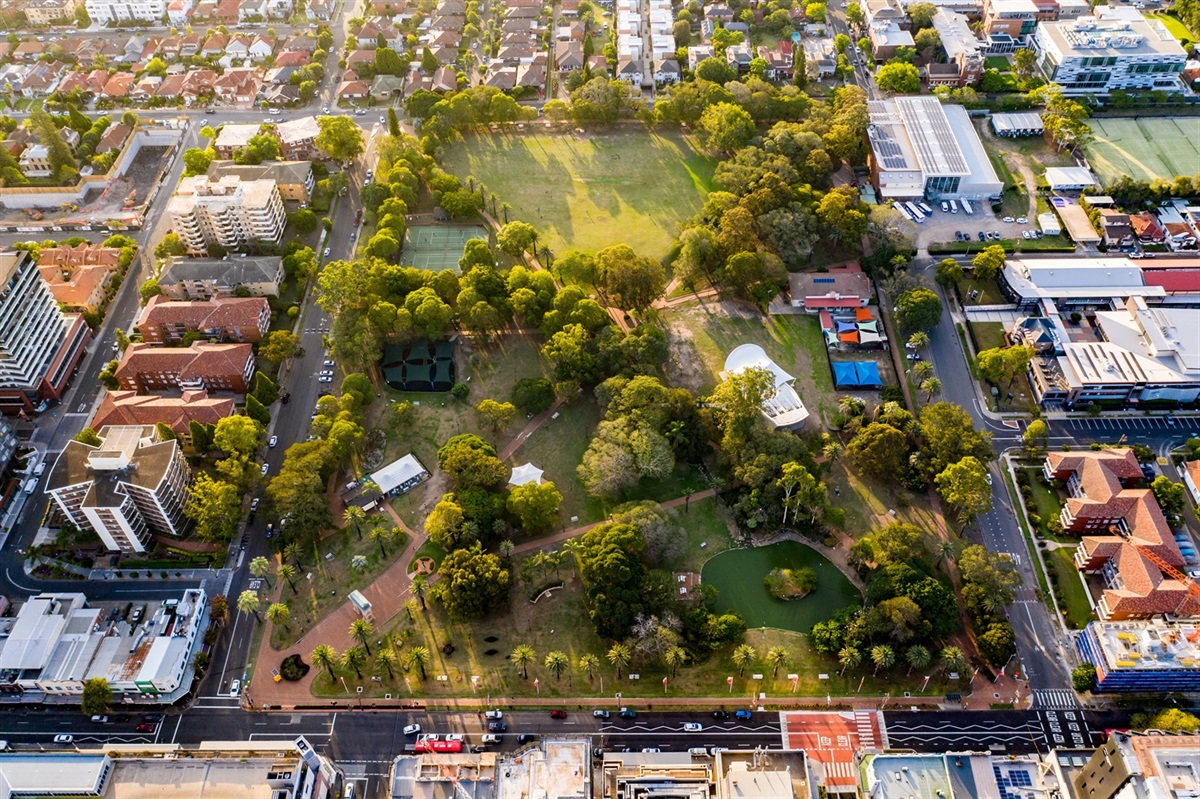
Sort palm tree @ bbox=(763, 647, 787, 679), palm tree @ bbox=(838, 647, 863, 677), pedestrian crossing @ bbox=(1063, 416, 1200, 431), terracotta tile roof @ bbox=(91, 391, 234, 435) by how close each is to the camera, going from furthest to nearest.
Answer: pedestrian crossing @ bbox=(1063, 416, 1200, 431) < terracotta tile roof @ bbox=(91, 391, 234, 435) < palm tree @ bbox=(763, 647, 787, 679) < palm tree @ bbox=(838, 647, 863, 677)

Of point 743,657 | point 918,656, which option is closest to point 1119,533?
point 918,656

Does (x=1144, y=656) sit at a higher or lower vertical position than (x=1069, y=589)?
lower

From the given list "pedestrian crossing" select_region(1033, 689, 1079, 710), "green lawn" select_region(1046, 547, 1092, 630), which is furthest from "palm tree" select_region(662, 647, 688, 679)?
"green lawn" select_region(1046, 547, 1092, 630)

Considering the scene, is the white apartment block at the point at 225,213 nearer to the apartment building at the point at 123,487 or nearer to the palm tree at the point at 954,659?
the apartment building at the point at 123,487

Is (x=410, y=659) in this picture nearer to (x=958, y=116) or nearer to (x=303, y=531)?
(x=303, y=531)

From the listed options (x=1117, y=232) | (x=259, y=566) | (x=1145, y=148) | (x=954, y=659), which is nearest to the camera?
(x=954, y=659)

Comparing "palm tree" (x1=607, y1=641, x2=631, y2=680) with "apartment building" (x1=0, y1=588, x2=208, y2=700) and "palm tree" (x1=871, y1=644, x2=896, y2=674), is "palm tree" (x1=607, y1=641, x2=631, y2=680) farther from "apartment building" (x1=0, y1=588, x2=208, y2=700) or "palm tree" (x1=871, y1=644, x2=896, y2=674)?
"apartment building" (x1=0, y1=588, x2=208, y2=700)

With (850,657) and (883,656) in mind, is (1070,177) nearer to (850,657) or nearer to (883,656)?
(883,656)

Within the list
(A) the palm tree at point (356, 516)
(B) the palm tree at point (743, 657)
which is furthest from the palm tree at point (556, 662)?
(A) the palm tree at point (356, 516)
